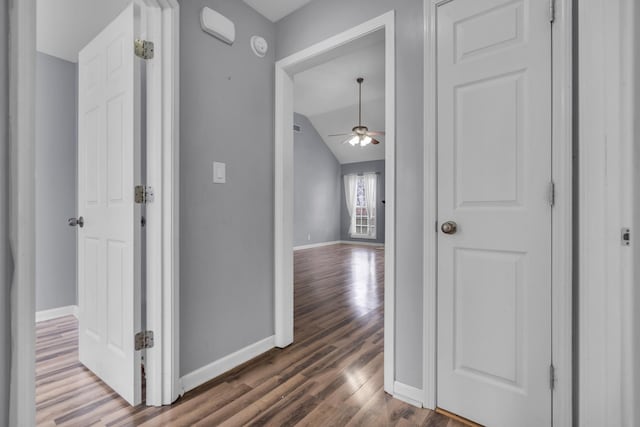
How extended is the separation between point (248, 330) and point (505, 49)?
7.02 ft

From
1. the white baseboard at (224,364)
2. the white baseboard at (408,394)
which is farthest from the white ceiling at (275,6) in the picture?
the white baseboard at (408,394)

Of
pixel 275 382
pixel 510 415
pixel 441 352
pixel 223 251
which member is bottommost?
pixel 275 382

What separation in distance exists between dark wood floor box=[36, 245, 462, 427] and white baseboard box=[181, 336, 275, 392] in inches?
1.8

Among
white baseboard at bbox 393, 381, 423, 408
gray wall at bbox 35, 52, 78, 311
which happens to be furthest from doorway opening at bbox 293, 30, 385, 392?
gray wall at bbox 35, 52, 78, 311

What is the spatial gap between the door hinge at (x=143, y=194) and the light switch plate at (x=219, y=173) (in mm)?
378

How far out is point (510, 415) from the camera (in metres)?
1.32

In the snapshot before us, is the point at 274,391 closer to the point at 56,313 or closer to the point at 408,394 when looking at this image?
the point at 408,394

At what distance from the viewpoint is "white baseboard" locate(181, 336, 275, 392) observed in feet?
5.61

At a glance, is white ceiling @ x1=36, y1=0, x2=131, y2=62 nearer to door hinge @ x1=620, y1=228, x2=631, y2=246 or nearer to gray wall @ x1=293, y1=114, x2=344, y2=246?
door hinge @ x1=620, y1=228, x2=631, y2=246

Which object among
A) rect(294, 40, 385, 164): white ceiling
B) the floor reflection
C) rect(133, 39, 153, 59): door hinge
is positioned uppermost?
rect(294, 40, 385, 164): white ceiling
